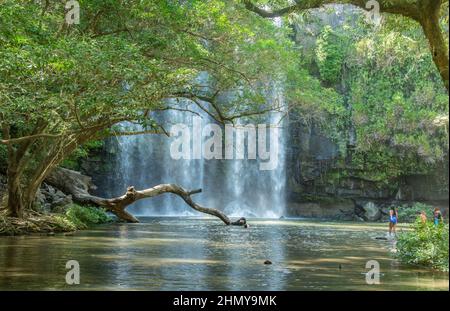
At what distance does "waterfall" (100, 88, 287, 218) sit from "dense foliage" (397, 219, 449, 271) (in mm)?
27037

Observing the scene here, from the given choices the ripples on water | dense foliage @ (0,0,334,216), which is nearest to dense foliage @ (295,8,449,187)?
dense foliage @ (0,0,334,216)

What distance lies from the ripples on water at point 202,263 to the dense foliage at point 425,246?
1.25ft

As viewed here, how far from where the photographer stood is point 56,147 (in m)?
20.3

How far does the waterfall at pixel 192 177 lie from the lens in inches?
1592

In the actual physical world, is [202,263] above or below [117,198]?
below

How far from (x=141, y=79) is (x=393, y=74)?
3286 centimetres

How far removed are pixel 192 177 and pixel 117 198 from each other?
→ 16.3m

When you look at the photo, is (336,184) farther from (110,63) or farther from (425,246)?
(110,63)

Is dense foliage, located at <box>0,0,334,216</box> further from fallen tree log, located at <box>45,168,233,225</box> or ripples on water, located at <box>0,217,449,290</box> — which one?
ripples on water, located at <box>0,217,449,290</box>

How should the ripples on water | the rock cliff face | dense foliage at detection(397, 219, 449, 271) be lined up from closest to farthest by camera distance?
1. the ripples on water
2. dense foliage at detection(397, 219, 449, 271)
3. the rock cliff face

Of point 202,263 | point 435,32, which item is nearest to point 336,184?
point 202,263

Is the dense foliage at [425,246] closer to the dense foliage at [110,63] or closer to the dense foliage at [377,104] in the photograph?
the dense foliage at [110,63]

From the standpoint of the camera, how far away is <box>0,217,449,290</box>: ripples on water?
32.7 ft

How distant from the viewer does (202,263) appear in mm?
12781
